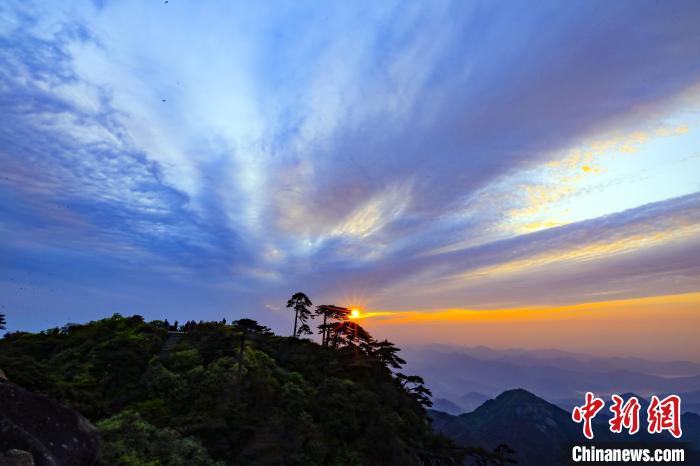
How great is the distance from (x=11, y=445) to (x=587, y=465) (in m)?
33.9

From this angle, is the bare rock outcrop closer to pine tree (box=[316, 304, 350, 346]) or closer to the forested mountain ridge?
the forested mountain ridge

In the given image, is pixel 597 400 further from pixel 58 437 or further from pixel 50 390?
pixel 50 390

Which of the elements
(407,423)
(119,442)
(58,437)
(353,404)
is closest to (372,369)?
(407,423)

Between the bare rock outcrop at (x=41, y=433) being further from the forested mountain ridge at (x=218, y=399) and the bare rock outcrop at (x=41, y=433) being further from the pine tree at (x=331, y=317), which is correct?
the pine tree at (x=331, y=317)

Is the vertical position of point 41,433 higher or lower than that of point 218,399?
higher

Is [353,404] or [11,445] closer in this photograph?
[11,445]

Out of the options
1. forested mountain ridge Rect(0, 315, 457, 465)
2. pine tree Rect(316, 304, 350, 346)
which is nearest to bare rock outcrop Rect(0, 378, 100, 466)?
forested mountain ridge Rect(0, 315, 457, 465)

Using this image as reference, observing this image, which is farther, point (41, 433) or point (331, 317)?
point (331, 317)

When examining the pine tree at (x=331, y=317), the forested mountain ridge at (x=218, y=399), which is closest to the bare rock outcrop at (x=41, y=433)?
the forested mountain ridge at (x=218, y=399)

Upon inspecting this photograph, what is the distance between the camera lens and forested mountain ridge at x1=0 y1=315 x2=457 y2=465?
17.6m

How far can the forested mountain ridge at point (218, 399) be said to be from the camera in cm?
1759

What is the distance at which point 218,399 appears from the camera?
22.5 meters

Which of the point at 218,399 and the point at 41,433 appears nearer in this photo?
the point at 41,433

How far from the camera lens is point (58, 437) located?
11781 mm
